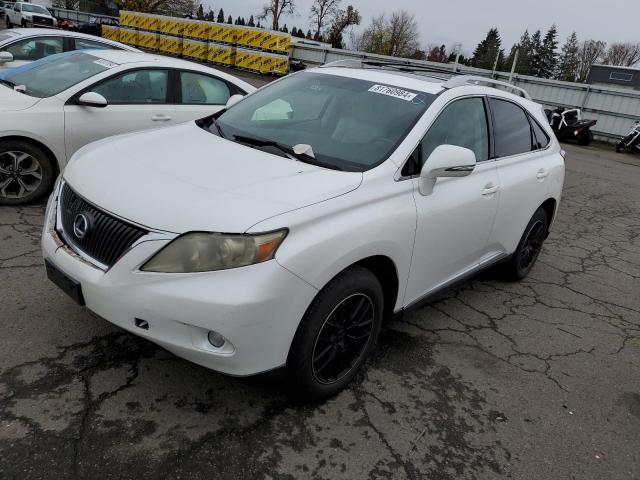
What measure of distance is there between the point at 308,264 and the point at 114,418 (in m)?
1.20

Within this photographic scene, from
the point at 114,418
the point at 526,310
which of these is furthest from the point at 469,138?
the point at 114,418

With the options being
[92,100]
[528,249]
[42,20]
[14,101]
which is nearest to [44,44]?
[14,101]

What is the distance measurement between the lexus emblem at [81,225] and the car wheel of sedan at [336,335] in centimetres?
112

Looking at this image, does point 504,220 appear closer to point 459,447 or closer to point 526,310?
point 526,310

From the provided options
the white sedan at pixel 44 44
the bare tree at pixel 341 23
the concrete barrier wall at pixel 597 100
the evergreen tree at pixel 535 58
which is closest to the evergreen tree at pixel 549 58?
the evergreen tree at pixel 535 58

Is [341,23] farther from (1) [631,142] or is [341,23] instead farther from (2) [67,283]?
(2) [67,283]

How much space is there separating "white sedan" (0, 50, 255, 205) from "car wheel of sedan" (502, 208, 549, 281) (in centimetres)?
372

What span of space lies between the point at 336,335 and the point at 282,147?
45.5 inches

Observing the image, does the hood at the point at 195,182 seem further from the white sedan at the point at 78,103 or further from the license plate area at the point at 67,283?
the white sedan at the point at 78,103

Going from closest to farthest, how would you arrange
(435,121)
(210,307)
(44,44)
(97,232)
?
(210,307)
(97,232)
(435,121)
(44,44)

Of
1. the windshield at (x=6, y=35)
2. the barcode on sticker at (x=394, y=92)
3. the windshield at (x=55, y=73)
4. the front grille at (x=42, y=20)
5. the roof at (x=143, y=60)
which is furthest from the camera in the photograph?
the front grille at (x=42, y=20)

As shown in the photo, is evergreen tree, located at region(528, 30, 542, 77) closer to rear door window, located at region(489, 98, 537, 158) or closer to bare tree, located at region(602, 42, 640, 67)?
bare tree, located at region(602, 42, 640, 67)

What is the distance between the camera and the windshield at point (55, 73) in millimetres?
5172

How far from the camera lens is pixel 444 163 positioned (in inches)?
114
